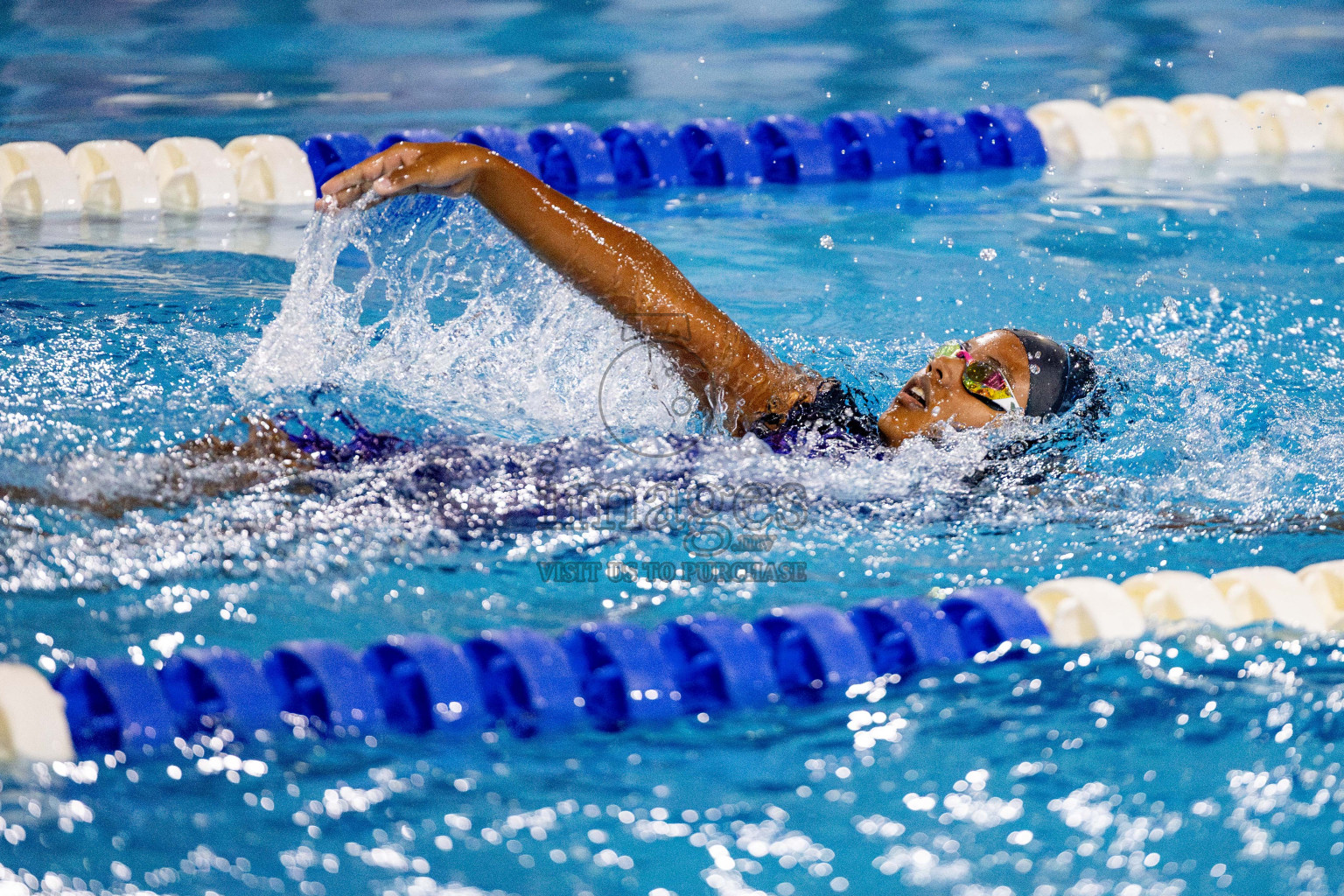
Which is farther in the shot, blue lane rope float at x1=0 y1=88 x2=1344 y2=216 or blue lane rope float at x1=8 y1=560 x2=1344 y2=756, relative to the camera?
blue lane rope float at x1=0 y1=88 x2=1344 y2=216

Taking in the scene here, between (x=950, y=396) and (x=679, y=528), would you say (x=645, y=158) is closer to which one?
(x=950, y=396)

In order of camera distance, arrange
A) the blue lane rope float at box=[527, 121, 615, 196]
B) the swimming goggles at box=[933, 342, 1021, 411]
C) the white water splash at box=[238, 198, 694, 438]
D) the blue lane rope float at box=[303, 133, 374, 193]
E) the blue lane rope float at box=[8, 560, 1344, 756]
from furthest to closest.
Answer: the blue lane rope float at box=[527, 121, 615, 196]
the blue lane rope float at box=[303, 133, 374, 193]
the white water splash at box=[238, 198, 694, 438]
the swimming goggles at box=[933, 342, 1021, 411]
the blue lane rope float at box=[8, 560, 1344, 756]

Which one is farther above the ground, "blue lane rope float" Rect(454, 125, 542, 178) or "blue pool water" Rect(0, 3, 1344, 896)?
"blue lane rope float" Rect(454, 125, 542, 178)

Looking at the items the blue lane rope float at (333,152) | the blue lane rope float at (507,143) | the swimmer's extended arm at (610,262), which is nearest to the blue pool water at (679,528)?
the swimmer's extended arm at (610,262)

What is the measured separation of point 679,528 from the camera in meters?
2.62

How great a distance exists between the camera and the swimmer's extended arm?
2352mm

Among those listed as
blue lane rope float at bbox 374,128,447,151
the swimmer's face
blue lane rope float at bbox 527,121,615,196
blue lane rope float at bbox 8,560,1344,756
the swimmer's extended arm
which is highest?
blue lane rope float at bbox 374,128,447,151

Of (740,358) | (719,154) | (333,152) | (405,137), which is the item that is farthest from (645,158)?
(740,358)

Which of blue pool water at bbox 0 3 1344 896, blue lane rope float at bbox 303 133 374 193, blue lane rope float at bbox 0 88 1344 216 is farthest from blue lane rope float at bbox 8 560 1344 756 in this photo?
blue lane rope float at bbox 303 133 374 193

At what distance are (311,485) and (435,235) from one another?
2.62ft

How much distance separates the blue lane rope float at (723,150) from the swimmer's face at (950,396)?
2.64 m

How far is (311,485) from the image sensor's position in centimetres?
250

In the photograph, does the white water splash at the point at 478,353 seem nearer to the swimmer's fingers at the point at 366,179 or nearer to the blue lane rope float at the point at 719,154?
the swimmer's fingers at the point at 366,179

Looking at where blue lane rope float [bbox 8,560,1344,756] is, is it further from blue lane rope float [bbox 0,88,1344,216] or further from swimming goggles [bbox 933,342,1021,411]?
blue lane rope float [bbox 0,88,1344,216]
